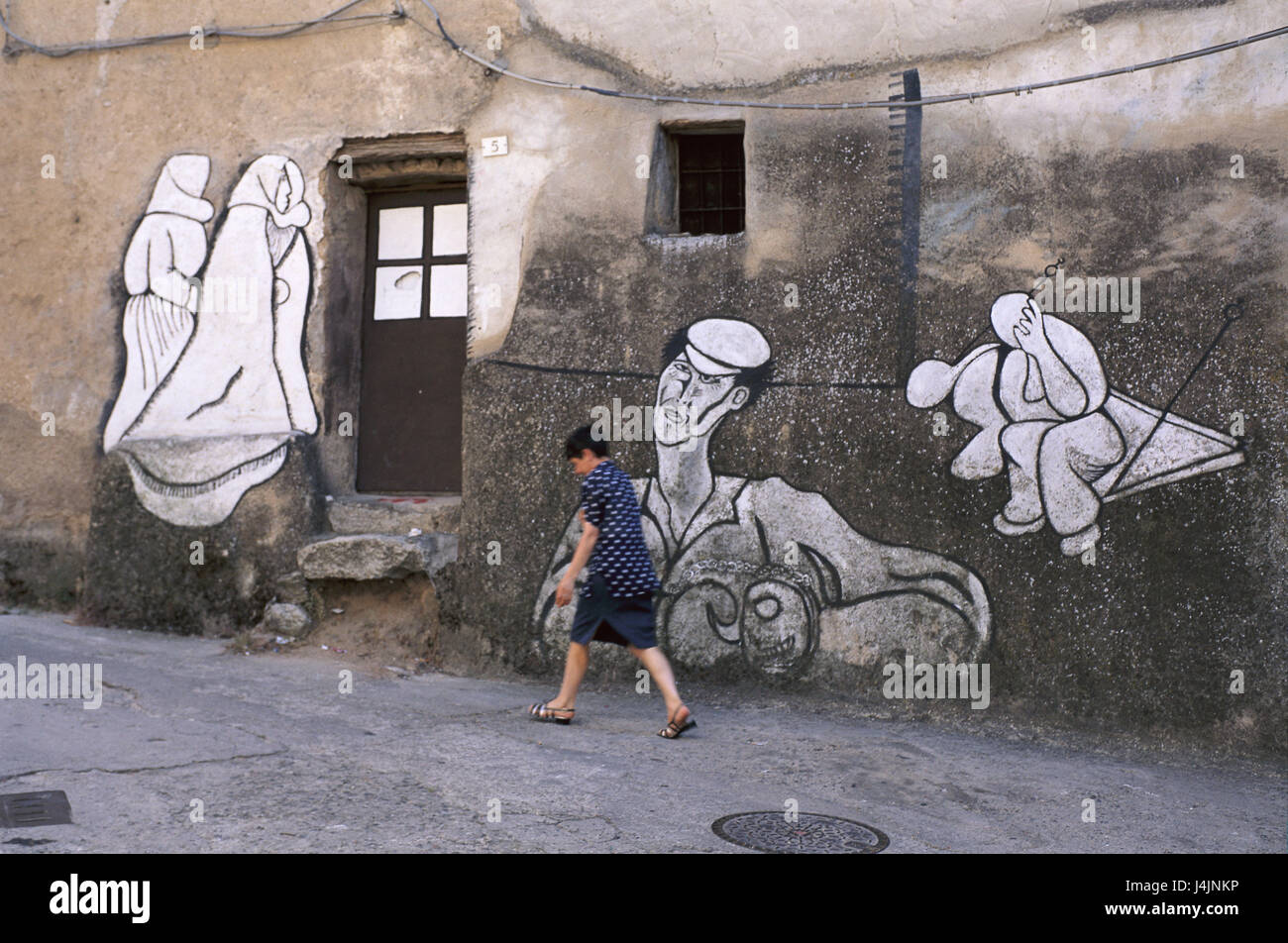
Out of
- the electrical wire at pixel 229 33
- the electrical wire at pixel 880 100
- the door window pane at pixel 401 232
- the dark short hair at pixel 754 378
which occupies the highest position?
the electrical wire at pixel 229 33

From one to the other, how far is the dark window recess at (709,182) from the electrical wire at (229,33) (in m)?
2.06

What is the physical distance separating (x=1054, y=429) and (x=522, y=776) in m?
3.32

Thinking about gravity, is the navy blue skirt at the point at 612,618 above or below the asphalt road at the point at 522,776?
above

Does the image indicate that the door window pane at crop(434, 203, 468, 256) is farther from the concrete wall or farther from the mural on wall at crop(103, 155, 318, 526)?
the mural on wall at crop(103, 155, 318, 526)

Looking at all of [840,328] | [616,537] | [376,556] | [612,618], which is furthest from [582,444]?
[376,556]

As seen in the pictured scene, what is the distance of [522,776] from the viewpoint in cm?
455

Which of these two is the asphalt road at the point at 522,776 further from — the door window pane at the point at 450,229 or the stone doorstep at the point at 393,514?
the door window pane at the point at 450,229

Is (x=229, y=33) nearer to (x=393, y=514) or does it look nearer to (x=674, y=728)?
(x=393, y=514)

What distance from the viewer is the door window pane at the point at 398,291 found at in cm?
750

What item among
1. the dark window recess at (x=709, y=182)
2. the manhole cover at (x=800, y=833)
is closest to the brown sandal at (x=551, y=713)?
the manhole cover at (x=800, y=833)

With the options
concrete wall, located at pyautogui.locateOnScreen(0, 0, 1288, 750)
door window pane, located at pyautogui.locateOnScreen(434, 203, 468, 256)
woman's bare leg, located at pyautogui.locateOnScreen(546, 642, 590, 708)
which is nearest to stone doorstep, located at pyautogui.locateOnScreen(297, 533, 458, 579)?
concrete wall, located at pyautogui.locateOnScreen(0, 0, 1288, 750)

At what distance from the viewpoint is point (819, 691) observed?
6.14 meters

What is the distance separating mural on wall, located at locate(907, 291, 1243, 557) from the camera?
225 inches

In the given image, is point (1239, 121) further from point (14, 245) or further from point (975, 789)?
point (14, 245)
